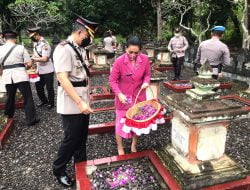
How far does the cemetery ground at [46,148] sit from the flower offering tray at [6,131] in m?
0.09

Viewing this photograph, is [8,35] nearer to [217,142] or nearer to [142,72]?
[142,72]

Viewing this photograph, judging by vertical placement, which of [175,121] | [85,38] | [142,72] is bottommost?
[175,121]

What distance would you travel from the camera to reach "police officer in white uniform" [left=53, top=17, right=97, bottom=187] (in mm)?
2980

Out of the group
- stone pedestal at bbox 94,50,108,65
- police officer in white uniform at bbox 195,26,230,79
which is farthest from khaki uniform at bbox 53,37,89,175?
stone pedestal at bbox 94,50,108,65

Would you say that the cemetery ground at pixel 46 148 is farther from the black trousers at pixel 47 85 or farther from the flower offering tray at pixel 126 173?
the black trousers at pixel 47 85

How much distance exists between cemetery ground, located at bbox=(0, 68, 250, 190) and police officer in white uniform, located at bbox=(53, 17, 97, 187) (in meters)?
0.51

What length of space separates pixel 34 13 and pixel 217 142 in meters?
23.4

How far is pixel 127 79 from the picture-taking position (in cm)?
380

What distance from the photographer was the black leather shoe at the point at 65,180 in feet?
11.3

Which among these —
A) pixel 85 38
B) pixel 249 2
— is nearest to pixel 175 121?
pixel 85 38

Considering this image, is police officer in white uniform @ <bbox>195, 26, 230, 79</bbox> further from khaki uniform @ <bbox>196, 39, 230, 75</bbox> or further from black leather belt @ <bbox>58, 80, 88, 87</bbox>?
black leather belt @ <bbox>58, 80, 88, 87</bbox>

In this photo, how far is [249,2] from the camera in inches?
481

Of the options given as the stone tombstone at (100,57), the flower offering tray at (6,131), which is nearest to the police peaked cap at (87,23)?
the flower offering tray at (6,131)

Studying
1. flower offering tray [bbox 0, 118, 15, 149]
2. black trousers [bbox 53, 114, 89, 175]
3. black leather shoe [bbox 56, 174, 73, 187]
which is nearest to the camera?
black trousers [bbox 53, 114, 89, 175]
